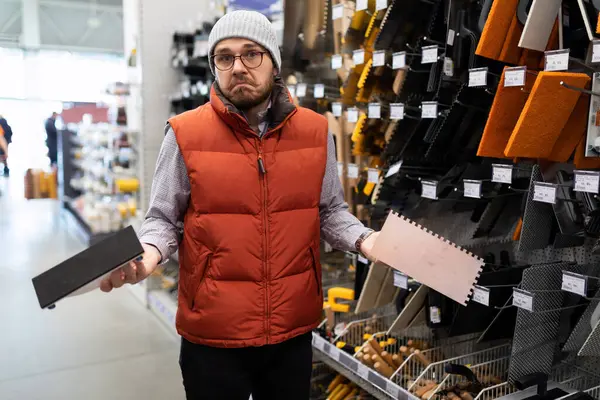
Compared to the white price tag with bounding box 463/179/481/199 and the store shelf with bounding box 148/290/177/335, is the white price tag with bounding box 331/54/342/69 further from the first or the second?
the store shelf with bounding box 148/290/177/335

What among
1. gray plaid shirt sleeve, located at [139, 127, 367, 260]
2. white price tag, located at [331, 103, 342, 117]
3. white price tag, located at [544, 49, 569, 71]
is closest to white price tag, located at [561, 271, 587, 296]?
white price tag, located at [544, 49, 569, 71]

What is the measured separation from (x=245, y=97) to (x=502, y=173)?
3.18 feet

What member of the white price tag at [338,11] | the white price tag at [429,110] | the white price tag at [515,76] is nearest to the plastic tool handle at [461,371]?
the white price tag at [429,110]

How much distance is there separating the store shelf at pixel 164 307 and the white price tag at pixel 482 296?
2672 millimetres

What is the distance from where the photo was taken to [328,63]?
3.33 metres

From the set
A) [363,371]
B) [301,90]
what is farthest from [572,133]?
[301,90]

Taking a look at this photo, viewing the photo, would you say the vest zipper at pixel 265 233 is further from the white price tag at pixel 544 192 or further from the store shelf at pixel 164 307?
the store shelf at pixel 164 307

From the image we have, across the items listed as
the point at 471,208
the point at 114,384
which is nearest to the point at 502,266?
the point at 471,208

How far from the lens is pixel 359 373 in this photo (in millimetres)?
2527

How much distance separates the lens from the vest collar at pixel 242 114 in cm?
157

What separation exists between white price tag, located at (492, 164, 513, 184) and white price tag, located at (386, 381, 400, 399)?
0.93m

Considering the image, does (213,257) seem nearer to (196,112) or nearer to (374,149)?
(196,112)

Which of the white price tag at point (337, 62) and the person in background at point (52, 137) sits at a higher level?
the white price tag at point (337, 62)

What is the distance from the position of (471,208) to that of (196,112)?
4.41ft
